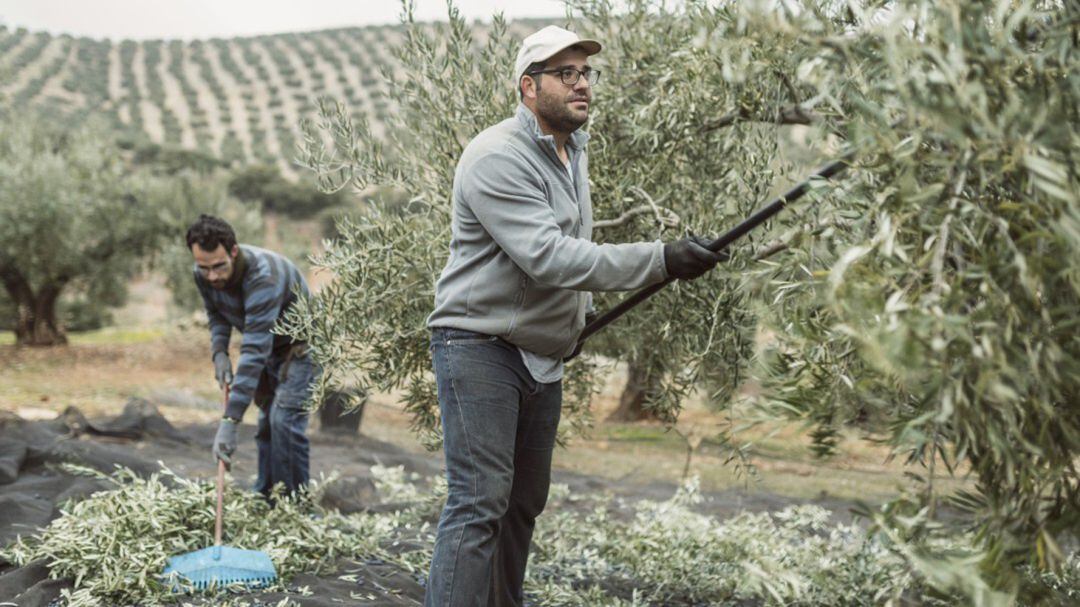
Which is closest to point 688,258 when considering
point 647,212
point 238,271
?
point 647,212

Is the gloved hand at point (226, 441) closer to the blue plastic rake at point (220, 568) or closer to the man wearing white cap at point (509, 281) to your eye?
the blue plastic rake at point (220, 568)

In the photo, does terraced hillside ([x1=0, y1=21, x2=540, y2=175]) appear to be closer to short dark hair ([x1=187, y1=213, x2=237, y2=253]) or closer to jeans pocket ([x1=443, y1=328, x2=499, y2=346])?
short dark hair ([x1=187, y1=213, x2=237, y2=253])

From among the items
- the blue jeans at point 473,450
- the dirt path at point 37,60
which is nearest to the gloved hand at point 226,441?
the blue jeans at point 473,450

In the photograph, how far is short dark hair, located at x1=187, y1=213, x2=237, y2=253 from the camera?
20.3ft

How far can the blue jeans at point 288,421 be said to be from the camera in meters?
6.73

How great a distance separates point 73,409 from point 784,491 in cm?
808

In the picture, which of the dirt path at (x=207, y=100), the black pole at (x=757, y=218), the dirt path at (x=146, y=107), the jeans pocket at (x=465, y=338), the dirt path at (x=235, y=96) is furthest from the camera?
the dirt path at (x=235, y=96)

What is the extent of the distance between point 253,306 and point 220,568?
5.82 ft

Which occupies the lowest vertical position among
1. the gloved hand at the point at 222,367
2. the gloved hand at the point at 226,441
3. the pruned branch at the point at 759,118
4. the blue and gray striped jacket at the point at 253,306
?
the gloved hand at the point at 226,441

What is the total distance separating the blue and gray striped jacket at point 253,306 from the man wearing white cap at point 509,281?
2.53 m

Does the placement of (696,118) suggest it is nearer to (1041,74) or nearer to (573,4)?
(573,4)

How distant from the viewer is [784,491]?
10789mm

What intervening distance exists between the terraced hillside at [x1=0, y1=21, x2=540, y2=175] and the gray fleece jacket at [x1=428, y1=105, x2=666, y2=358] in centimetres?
4756

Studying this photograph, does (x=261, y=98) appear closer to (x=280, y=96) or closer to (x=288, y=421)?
(x=280, y=96)
